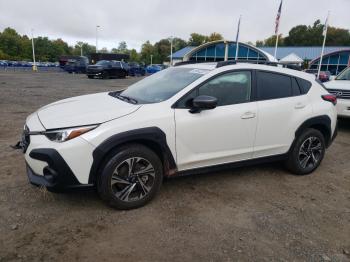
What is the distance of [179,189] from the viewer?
4.03 meters

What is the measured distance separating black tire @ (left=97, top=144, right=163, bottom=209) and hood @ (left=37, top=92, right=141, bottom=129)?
399 millimetres

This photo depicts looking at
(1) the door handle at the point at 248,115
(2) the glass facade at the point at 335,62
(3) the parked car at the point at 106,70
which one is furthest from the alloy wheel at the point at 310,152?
(2) the glass facade at the point at 335,62

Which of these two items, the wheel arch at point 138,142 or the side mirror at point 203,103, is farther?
the side mirror at point 203,103

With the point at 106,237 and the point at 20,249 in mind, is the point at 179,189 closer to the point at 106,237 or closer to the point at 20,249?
the point at 106,237

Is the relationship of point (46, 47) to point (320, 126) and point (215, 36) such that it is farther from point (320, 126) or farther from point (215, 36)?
point (320, 126)

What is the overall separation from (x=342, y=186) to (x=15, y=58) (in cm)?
8386

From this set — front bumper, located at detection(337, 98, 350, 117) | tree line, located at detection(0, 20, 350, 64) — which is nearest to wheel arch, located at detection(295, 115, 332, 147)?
front bumper, located at detection(337, 98, 350, 117)

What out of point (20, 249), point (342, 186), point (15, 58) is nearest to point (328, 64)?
point (342, 186)

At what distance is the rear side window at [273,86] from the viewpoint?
13.6ft

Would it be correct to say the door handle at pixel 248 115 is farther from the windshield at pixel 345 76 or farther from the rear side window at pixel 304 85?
the windshield at pixel 345 76

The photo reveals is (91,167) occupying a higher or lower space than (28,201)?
higher

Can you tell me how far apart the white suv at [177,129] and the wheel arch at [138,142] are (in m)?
0.01

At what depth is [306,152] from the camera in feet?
15.3

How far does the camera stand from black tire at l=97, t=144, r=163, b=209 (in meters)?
3.18
